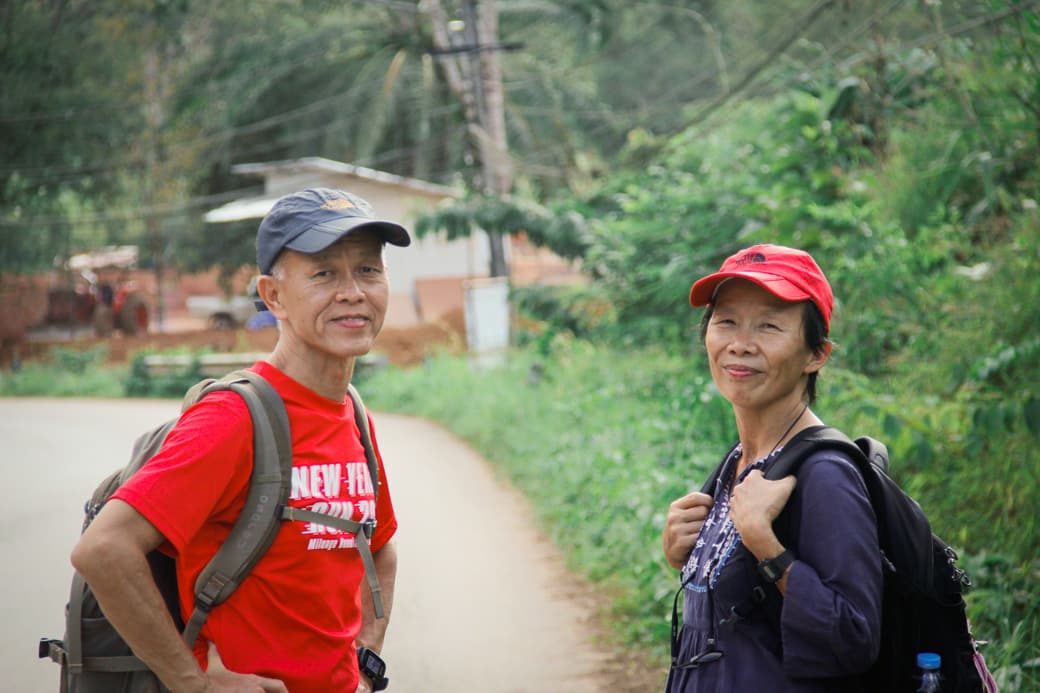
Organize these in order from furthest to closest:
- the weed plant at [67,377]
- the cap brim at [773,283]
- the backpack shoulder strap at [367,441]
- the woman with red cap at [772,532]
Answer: the weed plant at [67,377], the backpack shoulder strap at [367,441], the cap brim at [773,283], the woman with red cap at [772,532]

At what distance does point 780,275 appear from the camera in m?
2.34

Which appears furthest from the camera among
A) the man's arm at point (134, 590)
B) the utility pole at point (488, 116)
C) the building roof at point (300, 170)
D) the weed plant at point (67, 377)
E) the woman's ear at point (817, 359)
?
the building roof at point (300, 170)

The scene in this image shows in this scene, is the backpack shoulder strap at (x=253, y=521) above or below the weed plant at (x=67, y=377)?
above

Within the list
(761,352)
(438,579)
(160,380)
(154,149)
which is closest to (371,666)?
(761,352)

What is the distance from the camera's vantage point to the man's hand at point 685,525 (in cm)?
244

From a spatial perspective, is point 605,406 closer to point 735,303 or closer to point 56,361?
point 735,303

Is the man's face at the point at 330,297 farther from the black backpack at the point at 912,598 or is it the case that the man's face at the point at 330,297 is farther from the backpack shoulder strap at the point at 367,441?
the black backpack at the point at 912,598

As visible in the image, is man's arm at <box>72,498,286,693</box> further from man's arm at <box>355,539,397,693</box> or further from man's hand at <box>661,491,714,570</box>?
man's hand at <box>661,491,714,570</box>

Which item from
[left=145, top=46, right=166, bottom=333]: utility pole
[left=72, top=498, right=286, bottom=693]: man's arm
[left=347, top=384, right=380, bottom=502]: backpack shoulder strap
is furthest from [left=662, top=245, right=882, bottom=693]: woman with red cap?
[left=145, top=46, right=166, bottom=333]: utility pole

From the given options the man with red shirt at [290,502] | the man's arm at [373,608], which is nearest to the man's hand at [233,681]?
the man with red shirt at [290,502]

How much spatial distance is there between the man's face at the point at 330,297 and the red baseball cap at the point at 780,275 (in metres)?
0.77

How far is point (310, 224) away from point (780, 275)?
105 cm

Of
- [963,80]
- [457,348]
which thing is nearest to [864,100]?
[963,80]

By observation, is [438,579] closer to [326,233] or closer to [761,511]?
[326,233]
